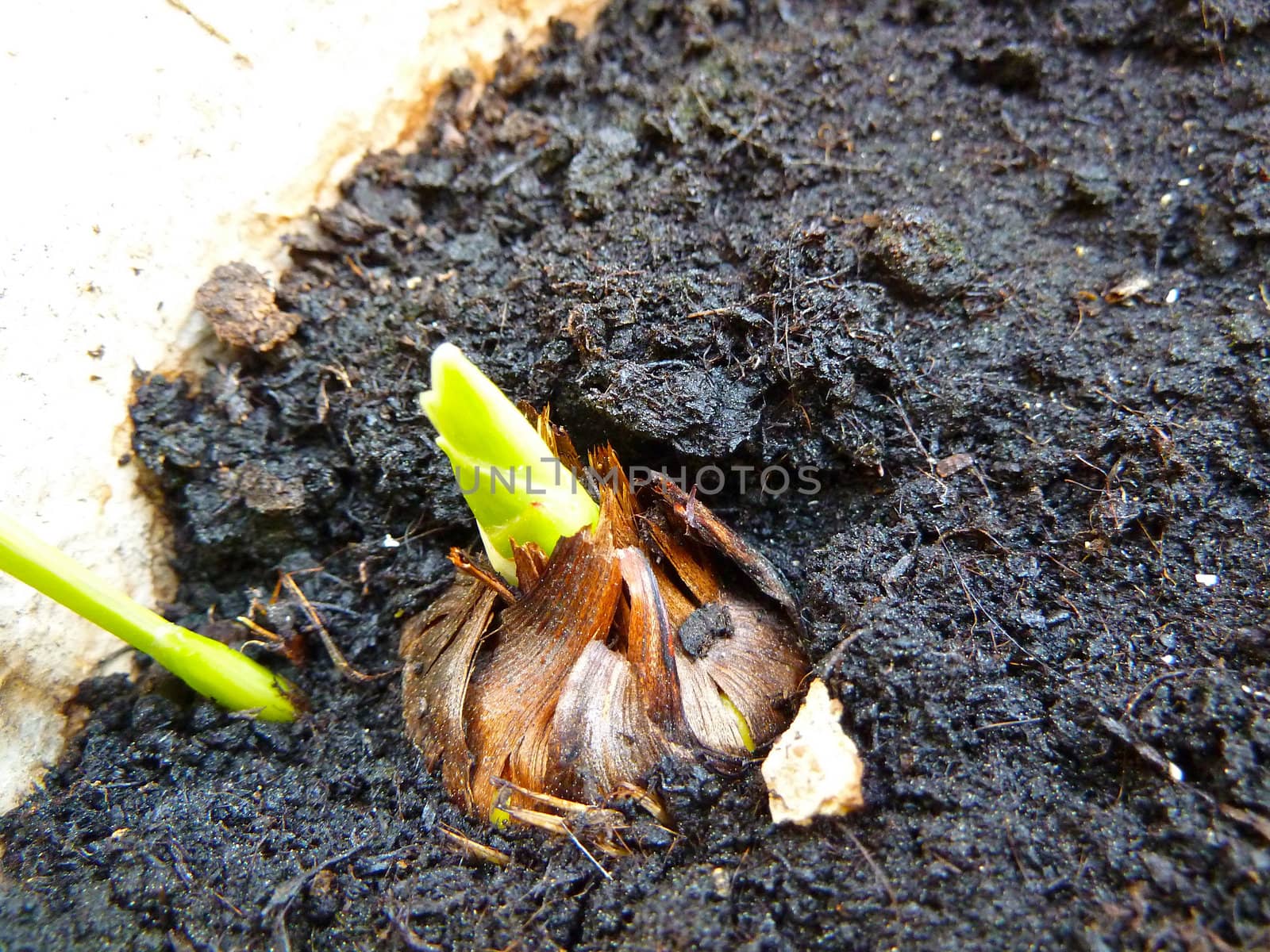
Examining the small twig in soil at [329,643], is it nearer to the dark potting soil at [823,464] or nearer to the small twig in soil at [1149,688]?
the dark potting soil at [823,464]

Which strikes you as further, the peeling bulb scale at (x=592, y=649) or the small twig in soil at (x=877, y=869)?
the peeling bulb scale at (x=592, y=649)

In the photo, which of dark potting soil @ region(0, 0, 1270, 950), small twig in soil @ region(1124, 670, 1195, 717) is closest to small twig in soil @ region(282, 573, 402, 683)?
dark potting soil @ region(0, 0, 1270, 950)

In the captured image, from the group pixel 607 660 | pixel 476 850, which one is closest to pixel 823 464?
pixel 607 660

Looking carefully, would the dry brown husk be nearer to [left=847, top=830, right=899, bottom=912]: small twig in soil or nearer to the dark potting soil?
the dark potting soil

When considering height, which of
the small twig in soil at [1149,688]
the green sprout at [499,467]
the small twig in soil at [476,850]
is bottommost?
the small twig in soil at [476,850]

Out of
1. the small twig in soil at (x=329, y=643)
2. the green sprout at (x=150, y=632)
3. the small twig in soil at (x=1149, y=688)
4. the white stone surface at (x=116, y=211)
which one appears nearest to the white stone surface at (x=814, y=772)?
the small twig in soil at (x=1149, y=688)

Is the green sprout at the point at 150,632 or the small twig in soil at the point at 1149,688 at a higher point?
the green sprout at the point at 150,632
